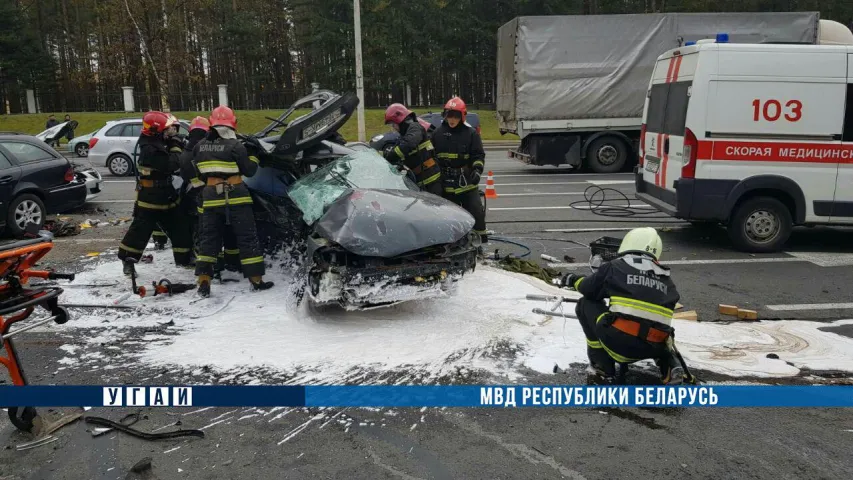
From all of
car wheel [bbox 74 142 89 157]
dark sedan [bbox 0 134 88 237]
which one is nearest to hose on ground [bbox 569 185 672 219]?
dark sedan [bbox 0 134 88 237]

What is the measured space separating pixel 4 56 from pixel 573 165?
31.9 m

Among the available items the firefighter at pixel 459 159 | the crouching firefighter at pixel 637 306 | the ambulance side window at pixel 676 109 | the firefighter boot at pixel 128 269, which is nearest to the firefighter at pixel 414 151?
the firefighter at pixel 459 159

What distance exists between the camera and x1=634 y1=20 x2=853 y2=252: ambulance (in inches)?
290

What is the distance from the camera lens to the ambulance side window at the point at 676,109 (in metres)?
7.68

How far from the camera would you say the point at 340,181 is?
19.0ft

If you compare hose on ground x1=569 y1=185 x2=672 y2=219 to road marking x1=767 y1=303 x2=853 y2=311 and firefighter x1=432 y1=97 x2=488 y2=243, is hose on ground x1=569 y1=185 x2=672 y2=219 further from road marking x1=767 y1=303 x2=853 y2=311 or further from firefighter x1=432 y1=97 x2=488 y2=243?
road marking x1=767 y1=303 x2=853 y2=311

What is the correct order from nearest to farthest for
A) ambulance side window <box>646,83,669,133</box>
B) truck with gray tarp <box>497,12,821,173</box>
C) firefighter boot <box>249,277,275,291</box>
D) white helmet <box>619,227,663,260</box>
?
1. white helmet <box>619,227,663,260</box>
2. firefighter boot <box>249,277,275,291</box>
3. ambulance side window <box>646,83,669,133</box>
4. truck with gray tarp <box>497,12,821,173</box>

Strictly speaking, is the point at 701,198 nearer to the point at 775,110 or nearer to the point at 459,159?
the point at 775,110

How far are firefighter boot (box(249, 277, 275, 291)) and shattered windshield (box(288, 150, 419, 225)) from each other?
2.74 ft

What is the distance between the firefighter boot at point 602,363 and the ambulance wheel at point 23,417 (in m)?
3.31

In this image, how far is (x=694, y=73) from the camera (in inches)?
294

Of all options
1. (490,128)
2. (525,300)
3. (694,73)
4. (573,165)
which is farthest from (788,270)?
(490,128)

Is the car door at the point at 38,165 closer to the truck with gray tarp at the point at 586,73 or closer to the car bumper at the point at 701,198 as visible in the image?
the car bumper at the point at 701,198

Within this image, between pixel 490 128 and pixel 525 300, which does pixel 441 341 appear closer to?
pixel 525 300
